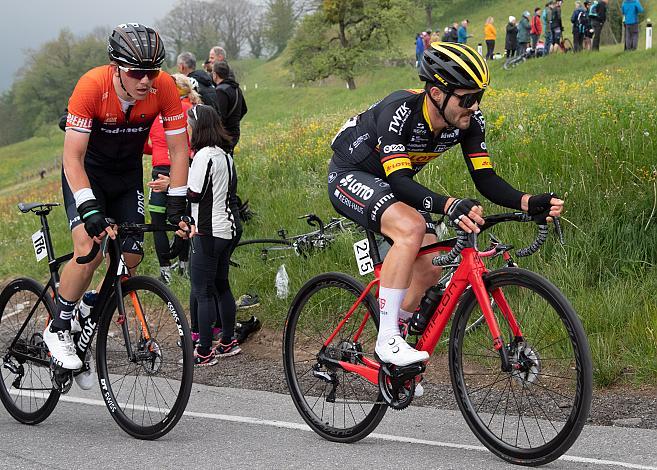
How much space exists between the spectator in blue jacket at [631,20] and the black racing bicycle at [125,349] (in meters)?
27.5

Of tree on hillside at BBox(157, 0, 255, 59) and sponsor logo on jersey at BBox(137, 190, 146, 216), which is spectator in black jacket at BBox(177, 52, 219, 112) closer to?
sponsor logo on jersey at BBox(137, 190, 146, 216)

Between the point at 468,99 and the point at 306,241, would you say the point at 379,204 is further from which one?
the point at 306,241

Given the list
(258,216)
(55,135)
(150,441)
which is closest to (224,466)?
(150,441)

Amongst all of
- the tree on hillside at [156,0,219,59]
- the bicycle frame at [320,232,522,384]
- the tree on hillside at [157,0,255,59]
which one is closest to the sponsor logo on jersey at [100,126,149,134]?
the bicycle frame at [320,232,522,384]

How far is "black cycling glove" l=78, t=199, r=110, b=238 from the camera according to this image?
17.8 ft

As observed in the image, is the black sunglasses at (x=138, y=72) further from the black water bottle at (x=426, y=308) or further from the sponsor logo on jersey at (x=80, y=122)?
the black water bottle at (x=426, y=308)

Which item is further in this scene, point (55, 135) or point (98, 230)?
point (55, 135)

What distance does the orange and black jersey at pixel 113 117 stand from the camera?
578 centimetres

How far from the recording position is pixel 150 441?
5.73 m

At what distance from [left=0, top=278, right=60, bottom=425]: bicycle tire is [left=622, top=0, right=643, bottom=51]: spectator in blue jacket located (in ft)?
89.9

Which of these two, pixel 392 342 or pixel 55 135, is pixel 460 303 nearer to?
pixel 392 342

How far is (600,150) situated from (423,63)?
484 cm

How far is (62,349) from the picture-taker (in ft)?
19.9

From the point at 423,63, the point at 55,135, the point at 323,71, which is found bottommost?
the point at 55,135
